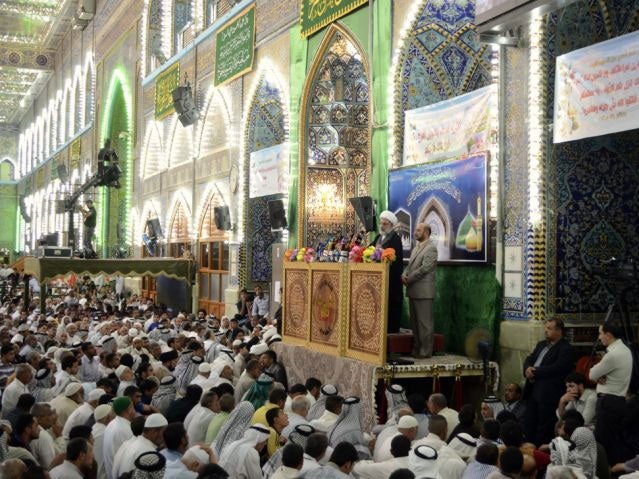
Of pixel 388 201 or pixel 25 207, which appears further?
pixel 25 207

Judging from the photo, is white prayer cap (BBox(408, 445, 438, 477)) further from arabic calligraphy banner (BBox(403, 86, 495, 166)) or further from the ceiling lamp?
the ceiling lamp

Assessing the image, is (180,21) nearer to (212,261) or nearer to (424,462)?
(212,261)

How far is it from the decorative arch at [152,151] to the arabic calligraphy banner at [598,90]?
12.5 metres

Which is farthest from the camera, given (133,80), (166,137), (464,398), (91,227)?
(91,227)

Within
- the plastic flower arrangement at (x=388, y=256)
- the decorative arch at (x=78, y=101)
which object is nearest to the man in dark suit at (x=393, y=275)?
the plastic flower arrangement at (x=388, y=256)

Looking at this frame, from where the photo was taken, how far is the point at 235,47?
529 inches

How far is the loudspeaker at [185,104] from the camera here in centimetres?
1490

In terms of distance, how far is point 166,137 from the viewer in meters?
17.6

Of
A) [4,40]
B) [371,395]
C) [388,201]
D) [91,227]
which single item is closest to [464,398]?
[371,395]

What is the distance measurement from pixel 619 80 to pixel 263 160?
6.99 m

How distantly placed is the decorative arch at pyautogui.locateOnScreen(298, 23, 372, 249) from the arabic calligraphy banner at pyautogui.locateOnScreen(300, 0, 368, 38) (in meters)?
0.22

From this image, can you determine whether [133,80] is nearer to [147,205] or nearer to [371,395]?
[147,205]

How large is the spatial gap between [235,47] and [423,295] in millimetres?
7579

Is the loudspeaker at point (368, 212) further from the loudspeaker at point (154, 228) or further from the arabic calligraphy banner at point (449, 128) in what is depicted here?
the loudspeaker at point (154, 228)
